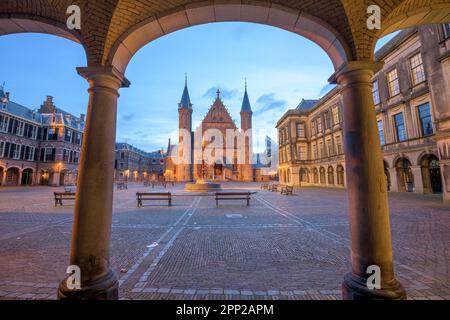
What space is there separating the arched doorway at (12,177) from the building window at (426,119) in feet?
177

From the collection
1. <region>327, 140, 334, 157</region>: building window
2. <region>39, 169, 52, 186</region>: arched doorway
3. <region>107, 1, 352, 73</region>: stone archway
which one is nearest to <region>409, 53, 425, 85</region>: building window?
<region>327, 140, 334, 157</region>: building window

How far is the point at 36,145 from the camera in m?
37.5

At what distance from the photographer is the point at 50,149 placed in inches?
1497

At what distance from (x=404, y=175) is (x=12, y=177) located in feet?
177

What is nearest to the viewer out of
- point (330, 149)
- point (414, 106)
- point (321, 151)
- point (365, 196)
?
point (365, 196)

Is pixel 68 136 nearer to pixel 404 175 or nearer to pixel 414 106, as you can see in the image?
pixel 414 106

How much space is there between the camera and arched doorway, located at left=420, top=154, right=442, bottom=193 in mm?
17453

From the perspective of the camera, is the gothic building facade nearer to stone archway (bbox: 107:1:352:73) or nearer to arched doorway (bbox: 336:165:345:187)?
arched doorway (bbox: 336:165:345:187)

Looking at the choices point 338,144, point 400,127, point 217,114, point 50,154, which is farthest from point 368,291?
point 217,114

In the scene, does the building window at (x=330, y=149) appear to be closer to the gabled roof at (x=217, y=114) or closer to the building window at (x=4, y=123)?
the gabled roof at (x=217, y=114)

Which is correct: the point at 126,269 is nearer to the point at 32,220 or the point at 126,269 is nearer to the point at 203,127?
the point at 32,220

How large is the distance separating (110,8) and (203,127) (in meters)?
55.5

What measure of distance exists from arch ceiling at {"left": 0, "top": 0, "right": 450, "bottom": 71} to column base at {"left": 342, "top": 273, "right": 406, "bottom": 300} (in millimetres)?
3265

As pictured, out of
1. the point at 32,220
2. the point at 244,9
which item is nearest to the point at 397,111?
the point at 244,9
